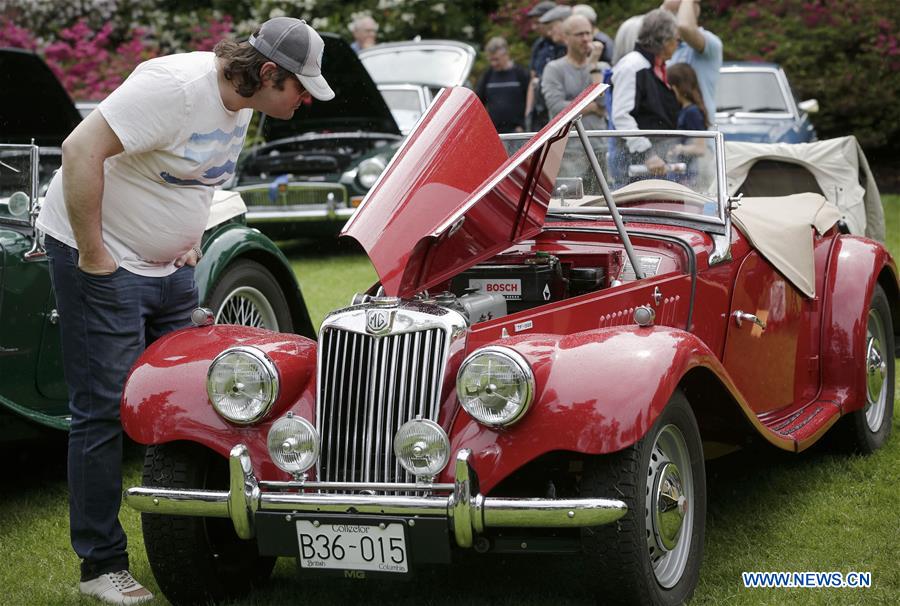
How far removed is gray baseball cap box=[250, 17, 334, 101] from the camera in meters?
3.65

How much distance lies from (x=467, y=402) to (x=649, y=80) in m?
4.40

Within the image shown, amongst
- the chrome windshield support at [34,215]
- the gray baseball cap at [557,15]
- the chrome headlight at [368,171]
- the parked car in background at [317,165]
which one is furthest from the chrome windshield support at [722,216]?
the chrome headlight at [368,171]

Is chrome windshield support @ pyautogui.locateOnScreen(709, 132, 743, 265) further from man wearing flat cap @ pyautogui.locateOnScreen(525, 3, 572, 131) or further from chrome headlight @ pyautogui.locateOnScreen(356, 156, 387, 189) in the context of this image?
chrome headlight @ pyautogui.locateOnScreen(356, 156, 387, 189)

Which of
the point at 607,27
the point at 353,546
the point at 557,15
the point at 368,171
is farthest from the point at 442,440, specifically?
the point at 607,27

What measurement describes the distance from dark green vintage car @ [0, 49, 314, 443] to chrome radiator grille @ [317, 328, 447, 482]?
171 cm

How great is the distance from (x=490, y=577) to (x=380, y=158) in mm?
7383

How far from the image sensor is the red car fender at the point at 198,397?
3479 millimetres

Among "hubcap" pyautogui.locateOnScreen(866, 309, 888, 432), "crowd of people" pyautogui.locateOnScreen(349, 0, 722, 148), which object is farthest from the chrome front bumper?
"crowd of people" pyautogui.locateOnScreen(349, 0, 722, 148)

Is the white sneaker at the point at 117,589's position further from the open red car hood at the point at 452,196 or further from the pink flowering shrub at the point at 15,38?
the pink flowering shrub at the point at 15,38

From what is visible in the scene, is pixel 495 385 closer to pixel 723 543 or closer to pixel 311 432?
pixel 311 432

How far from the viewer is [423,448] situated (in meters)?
3.28

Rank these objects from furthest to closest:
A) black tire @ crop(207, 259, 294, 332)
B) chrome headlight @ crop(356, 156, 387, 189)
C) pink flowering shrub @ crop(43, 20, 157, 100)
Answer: pink flowering shrub @ crop(43, 20, 157, 100)
chrome headlight @ crop(356, 156, 387, 189)
black tire @ crop(207, 259, 294, 332)

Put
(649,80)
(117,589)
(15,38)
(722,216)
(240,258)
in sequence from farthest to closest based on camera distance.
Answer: (15,38)
(649,80)
(240,258)
(722,216)
(117,589)

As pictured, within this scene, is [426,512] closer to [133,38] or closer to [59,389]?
[59,389]
